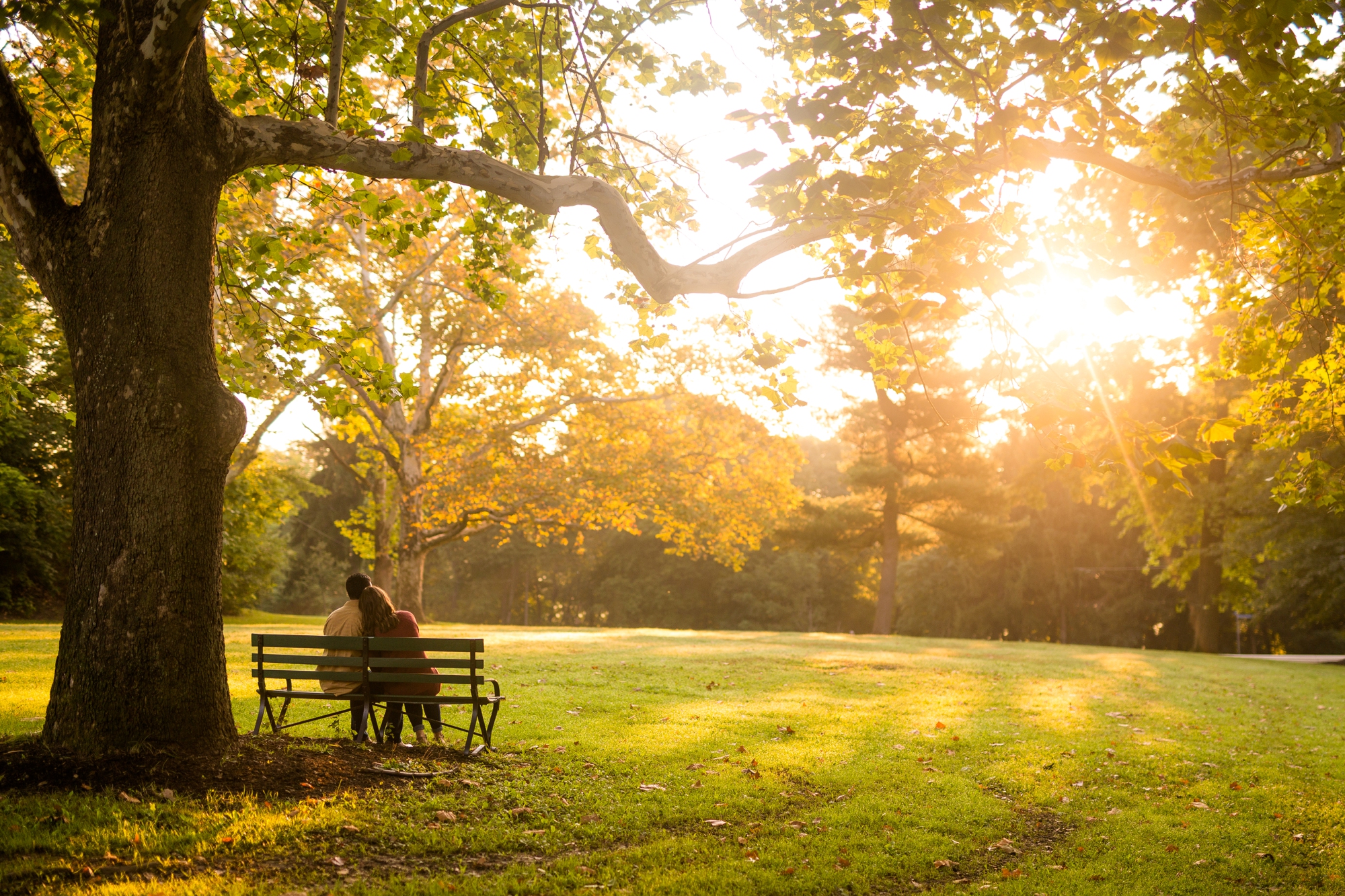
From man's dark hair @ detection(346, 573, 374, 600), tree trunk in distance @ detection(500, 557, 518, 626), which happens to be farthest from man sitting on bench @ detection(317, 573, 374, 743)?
tree trunk in distance @ detection(500, 557, 518, 626)

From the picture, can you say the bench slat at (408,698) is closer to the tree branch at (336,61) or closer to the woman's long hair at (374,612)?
the woman's long hair at (374,612)

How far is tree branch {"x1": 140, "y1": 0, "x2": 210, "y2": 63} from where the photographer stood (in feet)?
17.5

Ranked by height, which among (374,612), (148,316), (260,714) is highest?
(148,316)

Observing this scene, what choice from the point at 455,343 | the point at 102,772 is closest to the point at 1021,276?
the point at 102,772

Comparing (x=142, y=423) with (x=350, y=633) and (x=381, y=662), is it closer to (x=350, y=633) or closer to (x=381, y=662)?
(x=381, y=662)

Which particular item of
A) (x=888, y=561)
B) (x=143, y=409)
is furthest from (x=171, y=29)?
(x=888, y=561)

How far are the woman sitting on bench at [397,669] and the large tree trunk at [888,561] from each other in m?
30.0

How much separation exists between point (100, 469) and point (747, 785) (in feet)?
16.4

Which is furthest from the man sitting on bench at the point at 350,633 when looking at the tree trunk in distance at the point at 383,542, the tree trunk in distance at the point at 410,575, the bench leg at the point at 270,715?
the tree trunk in distance at the point at 410,575

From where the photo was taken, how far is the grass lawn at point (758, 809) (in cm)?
457

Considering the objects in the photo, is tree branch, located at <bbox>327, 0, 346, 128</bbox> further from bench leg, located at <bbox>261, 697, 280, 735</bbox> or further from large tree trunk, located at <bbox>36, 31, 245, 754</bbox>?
bench leg, located at <bbox>261, 697, 280, 735</bbox>

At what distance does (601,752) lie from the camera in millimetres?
7781

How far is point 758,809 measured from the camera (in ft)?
20.8

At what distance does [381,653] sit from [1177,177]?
24.2 feet
